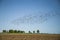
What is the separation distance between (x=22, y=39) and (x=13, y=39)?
1.15 ft

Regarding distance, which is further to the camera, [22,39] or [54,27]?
[22,39]

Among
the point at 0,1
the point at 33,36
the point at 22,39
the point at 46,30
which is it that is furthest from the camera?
the point at 33,36

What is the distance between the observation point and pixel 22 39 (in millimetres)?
4988

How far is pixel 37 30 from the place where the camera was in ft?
14.8

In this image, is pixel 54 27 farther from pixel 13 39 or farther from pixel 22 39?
pixel 13 39

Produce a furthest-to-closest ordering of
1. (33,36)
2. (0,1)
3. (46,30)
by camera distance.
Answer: (33,36) < (46,30) < (0,1)

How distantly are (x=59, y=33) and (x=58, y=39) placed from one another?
0.30 meters

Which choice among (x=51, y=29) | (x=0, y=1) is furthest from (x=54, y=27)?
(x=0, y=1)

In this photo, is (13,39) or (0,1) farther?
(13,39)

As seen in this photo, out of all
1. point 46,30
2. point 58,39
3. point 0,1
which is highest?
point 0,1

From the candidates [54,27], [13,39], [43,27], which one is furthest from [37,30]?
[13,39]

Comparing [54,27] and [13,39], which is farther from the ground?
[54,27]

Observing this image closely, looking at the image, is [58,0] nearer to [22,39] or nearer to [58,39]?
[58,39]

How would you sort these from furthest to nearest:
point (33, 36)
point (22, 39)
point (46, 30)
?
point (33, 36), point (22, 39), point (46, 30)
